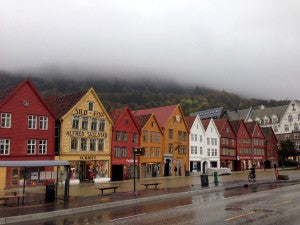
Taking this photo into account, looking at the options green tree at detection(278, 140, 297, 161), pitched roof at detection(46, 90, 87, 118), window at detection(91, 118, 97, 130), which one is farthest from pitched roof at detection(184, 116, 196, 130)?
green tree at detection(278, 140, 297, 161)

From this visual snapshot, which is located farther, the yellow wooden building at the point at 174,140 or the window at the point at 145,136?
the yellow wooden building at the point at 174,140

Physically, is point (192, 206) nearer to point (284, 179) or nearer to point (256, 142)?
point (284, 179)

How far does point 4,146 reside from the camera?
41.8m

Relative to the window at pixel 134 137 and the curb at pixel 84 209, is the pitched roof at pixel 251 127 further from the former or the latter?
the curb at pixel 84 209

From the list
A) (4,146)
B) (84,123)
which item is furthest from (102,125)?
(4,146)

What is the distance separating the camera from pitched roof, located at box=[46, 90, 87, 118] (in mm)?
49375

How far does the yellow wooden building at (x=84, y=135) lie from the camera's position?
157ft

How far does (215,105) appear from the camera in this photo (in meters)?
162

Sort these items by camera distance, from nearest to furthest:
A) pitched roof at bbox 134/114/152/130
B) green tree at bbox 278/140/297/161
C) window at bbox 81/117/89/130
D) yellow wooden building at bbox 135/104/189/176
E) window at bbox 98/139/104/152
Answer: window at bbox 81/117/89/130 → window at bbox 98/139/104/152 → pitched roof at bbox 134/114/152/130 → yellow wooden building at bbox 135/104/189/176 → green tree at bbox 278/140/297/161

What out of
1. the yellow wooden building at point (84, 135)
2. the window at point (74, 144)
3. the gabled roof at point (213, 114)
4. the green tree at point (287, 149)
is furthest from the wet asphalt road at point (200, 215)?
the gabled roof at point (213, 114)

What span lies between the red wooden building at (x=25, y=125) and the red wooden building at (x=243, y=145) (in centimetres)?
5210

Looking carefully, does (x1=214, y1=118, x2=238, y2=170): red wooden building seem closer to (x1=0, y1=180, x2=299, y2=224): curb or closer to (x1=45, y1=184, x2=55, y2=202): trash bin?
(x1=0, y1=180, x2=299, y2=224): curb

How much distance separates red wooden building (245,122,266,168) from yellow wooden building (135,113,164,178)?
36740mm

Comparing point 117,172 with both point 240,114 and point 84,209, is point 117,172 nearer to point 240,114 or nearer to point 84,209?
point 84,209
